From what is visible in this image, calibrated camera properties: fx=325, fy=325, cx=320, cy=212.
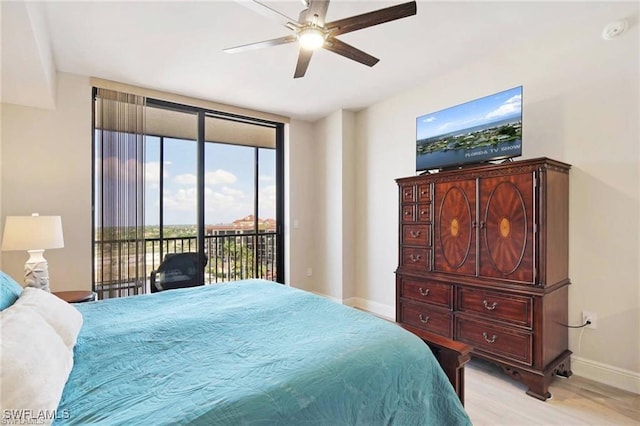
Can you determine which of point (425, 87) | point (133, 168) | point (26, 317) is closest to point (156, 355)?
point (26, 317)

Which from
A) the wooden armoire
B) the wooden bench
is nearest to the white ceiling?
the wooden armoire

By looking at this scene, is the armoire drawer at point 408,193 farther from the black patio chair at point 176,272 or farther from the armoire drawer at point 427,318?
the black patio chair at point 176,272

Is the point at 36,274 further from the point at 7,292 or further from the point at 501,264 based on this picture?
the point at 501,264

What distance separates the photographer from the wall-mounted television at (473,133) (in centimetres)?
248

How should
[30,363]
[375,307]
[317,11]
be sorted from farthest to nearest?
[375,307] → [317,11] → [30,363]

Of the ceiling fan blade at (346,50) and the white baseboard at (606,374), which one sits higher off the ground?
the ceiling fan blade at (346,50)

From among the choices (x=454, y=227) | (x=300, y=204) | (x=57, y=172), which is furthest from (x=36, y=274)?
(x=454, y=227)

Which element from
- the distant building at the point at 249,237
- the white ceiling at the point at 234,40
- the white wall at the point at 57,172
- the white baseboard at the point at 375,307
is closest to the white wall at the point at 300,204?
the distant building at the point at 249,237

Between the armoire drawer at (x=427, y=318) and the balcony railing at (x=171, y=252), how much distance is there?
89.6 inches

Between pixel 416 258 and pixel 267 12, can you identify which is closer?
pixel 267 12

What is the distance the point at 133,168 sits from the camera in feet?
11.2

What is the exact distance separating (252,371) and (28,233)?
2294mm

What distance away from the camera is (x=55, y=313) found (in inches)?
50.9

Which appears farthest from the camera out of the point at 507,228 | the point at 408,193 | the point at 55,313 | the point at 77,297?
the point at 408,193
